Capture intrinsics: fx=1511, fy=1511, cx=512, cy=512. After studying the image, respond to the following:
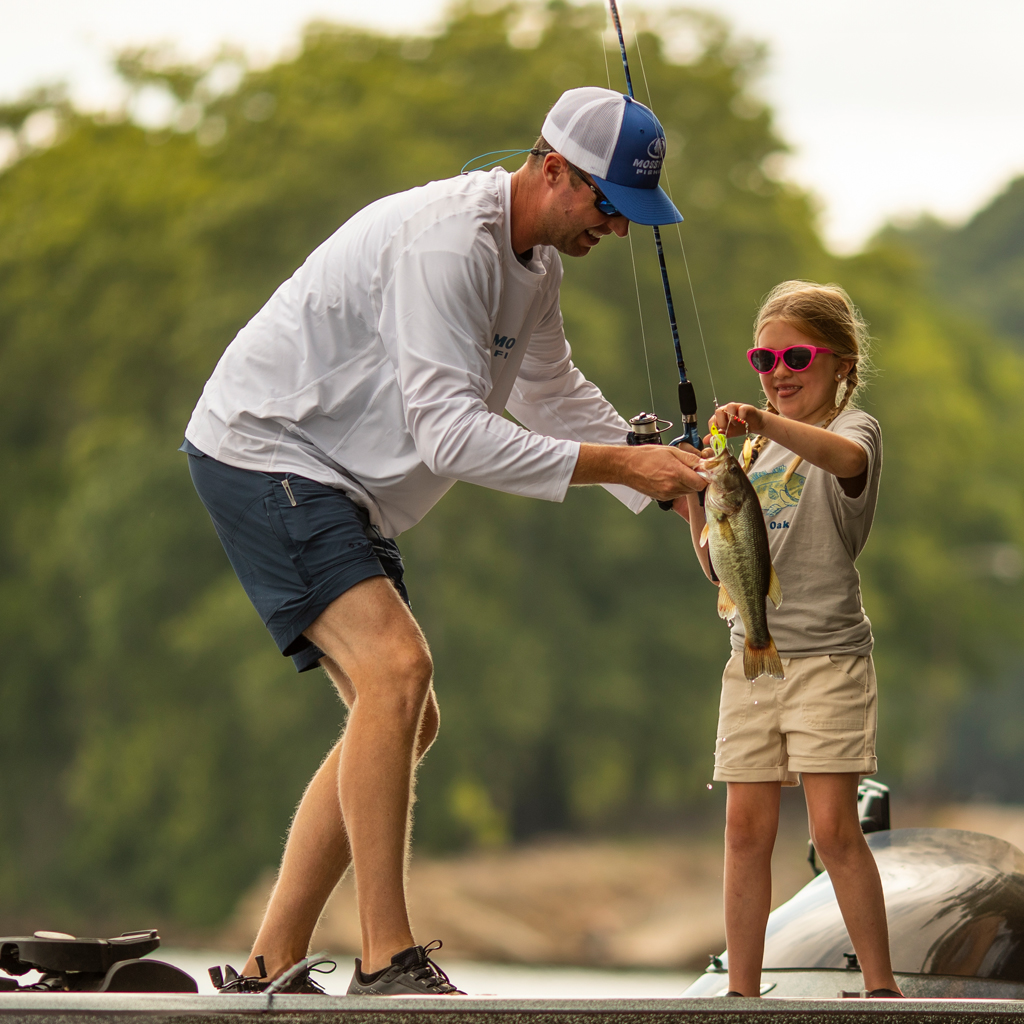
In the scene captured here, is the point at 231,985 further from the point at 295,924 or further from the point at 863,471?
the point at 863,471

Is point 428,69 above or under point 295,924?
above

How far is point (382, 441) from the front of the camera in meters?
3.77

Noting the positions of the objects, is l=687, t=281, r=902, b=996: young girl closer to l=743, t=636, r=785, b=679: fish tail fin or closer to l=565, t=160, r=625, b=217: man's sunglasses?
l=743, t=636, r=785, b=679: fish tail fin

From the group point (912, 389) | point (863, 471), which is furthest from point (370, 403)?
point (912, 389)

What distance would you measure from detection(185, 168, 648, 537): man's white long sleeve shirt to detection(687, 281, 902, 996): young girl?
28.7 inches

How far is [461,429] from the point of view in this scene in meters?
3.54

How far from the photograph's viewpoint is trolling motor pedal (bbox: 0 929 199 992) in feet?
11.1

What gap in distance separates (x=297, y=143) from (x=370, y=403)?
24.7 meters

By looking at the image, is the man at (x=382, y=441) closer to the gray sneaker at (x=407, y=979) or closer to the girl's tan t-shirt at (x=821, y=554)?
the gray sneaker at (x=407, y=979)

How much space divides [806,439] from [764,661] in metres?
0.58

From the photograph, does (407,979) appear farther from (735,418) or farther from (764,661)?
(735,418)

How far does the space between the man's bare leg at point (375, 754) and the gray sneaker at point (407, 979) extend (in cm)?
3

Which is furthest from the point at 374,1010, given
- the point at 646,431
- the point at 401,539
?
the point at 401,539

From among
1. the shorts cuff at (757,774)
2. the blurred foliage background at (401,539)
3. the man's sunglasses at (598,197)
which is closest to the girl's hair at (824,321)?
the man's sunglasses at (598,197)
